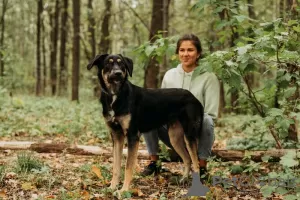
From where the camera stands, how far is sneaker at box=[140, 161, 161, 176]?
576 centimetres

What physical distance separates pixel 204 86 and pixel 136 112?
1263 millimetres

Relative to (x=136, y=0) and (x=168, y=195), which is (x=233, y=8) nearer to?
(x=168, y=195)

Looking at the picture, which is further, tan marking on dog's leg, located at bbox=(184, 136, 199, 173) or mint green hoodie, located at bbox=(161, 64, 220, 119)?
mint green hoodie, located at bbox=(161, 64, 220, 119)

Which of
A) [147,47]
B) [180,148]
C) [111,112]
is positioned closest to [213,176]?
[180,148]

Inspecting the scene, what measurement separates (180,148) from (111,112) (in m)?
1.37

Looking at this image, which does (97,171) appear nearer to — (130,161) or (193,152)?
(130,161)

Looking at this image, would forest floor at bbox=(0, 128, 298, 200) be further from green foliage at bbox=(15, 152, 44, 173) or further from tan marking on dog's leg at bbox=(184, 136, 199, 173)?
tan marking on dog's leg at bbox=(184, 136, 199, 173)

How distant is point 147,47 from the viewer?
5.98 m

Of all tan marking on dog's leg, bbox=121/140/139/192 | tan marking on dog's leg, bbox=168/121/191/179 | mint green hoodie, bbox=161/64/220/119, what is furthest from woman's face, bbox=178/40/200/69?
tan marking on dog's leg, bbox=121/140/139/192

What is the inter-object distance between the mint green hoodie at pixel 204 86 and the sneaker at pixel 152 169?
1.11m

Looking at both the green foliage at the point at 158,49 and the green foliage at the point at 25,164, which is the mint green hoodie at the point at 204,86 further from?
the green foliage at the point at 25,164

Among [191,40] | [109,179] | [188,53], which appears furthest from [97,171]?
[191,40]

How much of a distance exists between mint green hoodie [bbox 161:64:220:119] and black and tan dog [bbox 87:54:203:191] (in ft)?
0.85

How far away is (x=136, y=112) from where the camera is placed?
500cm
